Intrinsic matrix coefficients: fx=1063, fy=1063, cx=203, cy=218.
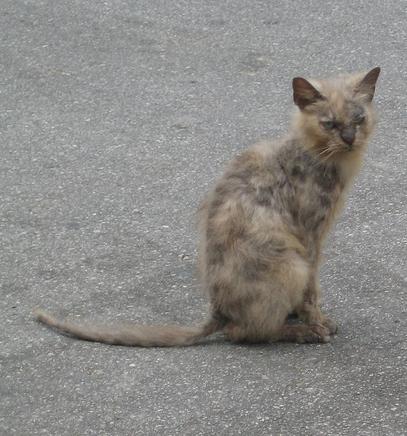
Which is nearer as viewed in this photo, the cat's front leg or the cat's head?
the cat's head

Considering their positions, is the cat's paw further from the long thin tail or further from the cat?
the long thin tail

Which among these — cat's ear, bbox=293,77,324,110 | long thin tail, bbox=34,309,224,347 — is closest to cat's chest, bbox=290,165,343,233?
cat's ear, bbox=293,77,324,110

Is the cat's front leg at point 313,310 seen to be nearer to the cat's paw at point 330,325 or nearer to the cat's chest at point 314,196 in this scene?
the cat's paw at point 330,325

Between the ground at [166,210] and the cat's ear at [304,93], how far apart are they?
103 centimetres

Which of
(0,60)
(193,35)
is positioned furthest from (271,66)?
(0,60)

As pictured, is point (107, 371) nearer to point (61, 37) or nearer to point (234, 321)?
point (234, 321)

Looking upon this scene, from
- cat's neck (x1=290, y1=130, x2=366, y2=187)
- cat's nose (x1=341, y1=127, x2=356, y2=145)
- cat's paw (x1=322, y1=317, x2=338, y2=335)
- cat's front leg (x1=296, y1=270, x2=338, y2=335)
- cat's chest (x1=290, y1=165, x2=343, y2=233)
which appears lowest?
cat's paw (x1=322, y1=317, x2=338, y2=335)

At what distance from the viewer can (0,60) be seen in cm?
822

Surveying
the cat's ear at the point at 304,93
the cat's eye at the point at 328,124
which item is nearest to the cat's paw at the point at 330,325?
the cat's eye at the point at 328,124

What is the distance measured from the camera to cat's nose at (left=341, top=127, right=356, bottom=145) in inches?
194

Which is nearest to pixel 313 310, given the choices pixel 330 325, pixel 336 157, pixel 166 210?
pixel 330 325

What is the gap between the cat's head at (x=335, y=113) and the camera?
4.94 m

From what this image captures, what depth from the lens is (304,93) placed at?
5.02 metres

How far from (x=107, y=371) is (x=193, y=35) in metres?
4.03
